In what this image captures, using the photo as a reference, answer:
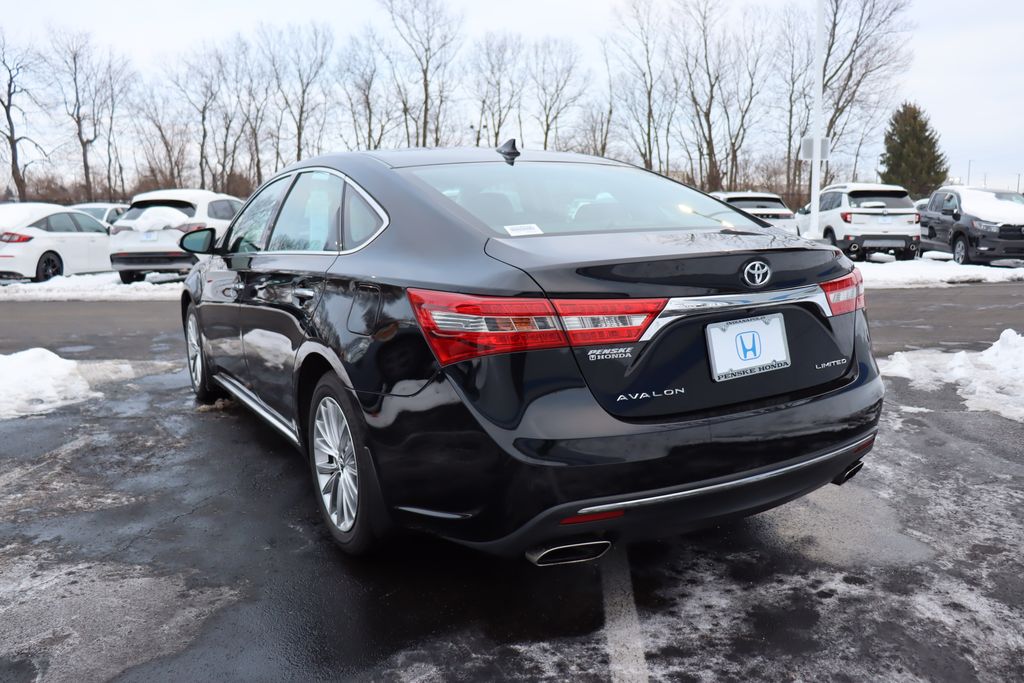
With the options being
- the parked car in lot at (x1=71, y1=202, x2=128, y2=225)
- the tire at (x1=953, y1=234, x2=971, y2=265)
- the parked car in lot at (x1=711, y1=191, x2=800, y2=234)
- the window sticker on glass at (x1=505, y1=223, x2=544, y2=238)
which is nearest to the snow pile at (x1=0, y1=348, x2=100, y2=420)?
the window sticker on glass at (x1=505, y1=223, x2=544, y2=238)

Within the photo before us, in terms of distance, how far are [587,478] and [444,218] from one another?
1036 millimetres

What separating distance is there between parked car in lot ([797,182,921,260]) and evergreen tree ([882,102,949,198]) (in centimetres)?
4281

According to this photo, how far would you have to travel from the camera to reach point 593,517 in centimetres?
241

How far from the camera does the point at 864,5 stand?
38406 millimetres

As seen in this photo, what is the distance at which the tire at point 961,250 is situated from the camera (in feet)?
58.8

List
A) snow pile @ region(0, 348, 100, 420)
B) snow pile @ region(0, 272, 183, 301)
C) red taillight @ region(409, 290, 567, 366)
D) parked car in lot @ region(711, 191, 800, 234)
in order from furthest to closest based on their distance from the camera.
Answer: parked car in lot @ region(711, 191, 800, 234) < snow pile @ region(0, 272, 183, 301) < snow pile @ region(0, 348, 100, 420) < red taillight @ region(409, 290, 567, 366)

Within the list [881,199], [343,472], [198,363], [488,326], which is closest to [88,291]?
[198,363]

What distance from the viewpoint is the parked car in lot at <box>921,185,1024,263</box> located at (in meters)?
17.2

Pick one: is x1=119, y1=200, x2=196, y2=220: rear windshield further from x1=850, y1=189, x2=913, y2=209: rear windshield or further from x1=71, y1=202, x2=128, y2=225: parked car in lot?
x1=850, y1=189, x2=913, y2=209: rear windshield

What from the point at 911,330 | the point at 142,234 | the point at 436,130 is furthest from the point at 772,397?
the point at 436,130

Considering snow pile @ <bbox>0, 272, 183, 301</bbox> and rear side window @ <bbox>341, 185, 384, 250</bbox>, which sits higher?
rear side window @ <bbox>341, 185, 384, 250</bbox>

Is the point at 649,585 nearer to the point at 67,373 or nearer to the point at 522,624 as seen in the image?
the point at 522,624

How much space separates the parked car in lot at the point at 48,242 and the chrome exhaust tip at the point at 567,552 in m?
15.5

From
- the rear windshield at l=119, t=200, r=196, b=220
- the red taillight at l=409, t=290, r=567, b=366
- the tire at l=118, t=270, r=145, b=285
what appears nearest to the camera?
the red taillight at l=409, t=290, r=567, b=366
